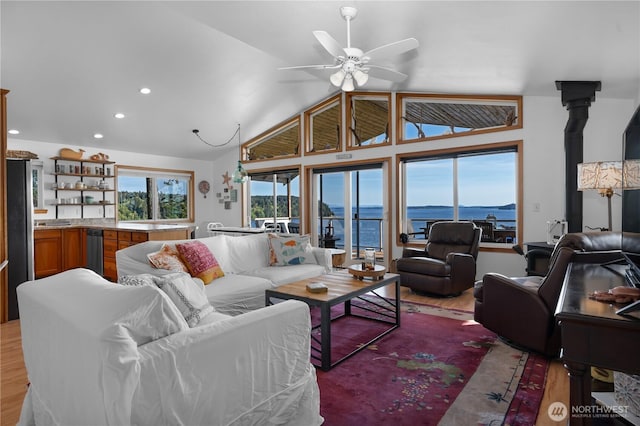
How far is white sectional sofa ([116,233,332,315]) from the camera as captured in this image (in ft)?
10.5

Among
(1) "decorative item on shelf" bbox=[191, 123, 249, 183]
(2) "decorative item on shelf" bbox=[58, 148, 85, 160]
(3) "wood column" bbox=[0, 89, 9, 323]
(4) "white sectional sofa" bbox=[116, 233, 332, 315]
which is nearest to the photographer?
(4) "white sectional sofa" bbox=[116, 233, 332, 315]

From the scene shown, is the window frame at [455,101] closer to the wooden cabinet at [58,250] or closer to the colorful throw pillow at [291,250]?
the colorful throw pillow at [291,250]

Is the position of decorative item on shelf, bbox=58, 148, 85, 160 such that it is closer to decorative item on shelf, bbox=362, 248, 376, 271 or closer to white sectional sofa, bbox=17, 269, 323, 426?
white sectional sofa, bbox=17, 269, 323, 426

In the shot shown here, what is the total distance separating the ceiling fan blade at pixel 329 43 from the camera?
287 cm

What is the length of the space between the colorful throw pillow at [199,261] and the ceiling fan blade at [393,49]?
7.72 ft

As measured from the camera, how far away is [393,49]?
10.1ft

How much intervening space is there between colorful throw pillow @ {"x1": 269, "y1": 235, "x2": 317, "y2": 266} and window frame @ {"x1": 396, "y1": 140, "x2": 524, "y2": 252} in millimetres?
2311

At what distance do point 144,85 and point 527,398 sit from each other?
5753 mm

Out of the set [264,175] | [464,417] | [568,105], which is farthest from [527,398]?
[264,175]

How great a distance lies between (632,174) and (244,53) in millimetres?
4569

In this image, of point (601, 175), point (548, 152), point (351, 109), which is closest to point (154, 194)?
point (351, 109)

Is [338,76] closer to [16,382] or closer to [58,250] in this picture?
[16,382]

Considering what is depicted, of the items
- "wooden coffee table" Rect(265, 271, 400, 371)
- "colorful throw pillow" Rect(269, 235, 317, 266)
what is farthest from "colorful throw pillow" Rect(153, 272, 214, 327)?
"colorful throw pillow" Rect(269, 235, 317, 266)

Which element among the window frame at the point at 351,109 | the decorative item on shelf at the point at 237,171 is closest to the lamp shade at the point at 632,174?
the window frame at the point at 351,109
